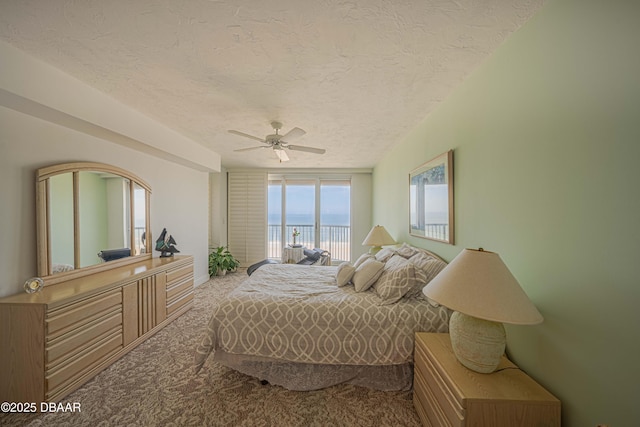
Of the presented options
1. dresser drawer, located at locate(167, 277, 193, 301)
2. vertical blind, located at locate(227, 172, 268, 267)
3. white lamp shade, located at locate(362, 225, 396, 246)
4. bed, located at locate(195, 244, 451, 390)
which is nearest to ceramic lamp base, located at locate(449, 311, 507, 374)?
bed, located at locate(195, 244, 451, 390)

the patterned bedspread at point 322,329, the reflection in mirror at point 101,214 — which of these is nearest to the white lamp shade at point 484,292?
the patterned bedspread at point 322,329

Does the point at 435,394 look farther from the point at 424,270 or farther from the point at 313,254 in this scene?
the point at 313,254

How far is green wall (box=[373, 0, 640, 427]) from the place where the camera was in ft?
2.71

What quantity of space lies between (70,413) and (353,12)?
3.16m

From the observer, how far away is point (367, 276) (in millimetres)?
2131

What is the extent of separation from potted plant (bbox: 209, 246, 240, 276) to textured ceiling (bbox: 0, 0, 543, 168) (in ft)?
10.4

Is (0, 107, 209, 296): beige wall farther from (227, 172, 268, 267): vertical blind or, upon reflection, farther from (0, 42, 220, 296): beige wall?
(227, 172, 268, 267): vertical blind

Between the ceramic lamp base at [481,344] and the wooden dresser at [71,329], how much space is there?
8.86ft

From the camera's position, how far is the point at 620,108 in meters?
0.84

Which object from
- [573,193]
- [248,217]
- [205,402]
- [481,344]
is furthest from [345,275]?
[248,217]

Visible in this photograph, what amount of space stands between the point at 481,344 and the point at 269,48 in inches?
86.1

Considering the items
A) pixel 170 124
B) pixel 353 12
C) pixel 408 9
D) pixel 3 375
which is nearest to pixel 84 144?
pixel 170 124

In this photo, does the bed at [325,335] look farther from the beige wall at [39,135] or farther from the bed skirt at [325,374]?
the beige wall at [39,135]

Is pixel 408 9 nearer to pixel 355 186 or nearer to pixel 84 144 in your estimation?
pixel 84 144
